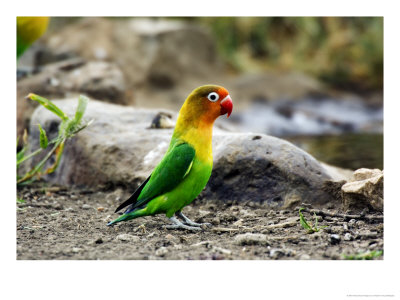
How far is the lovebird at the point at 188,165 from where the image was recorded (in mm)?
2949

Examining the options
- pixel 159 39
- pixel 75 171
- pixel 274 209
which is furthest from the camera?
pixel 159 39

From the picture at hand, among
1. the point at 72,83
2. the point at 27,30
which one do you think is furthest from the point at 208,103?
the point at 72,83

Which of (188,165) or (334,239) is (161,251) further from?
(334,239)

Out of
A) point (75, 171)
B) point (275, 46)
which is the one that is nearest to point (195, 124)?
point (75, 171)

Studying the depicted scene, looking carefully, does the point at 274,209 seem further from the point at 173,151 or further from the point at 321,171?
the point at 173,151

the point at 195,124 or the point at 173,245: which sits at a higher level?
the point at 195,124

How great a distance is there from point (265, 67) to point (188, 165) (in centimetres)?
916

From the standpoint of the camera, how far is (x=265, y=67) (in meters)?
11.7

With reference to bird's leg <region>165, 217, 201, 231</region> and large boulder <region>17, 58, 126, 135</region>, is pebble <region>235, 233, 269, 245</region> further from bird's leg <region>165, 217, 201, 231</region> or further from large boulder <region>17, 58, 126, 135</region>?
large boulder <region>17, 58, 126, 135</region>

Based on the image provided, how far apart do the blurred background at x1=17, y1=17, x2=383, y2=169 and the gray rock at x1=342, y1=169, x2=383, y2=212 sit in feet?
12.4

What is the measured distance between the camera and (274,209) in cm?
344

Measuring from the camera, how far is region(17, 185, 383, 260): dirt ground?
2.64 m

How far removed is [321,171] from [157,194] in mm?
1286

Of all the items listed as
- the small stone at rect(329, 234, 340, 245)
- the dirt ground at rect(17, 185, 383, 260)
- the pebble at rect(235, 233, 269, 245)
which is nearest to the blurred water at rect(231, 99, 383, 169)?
the dirt ground at rect(17, 185, 383, 260)
